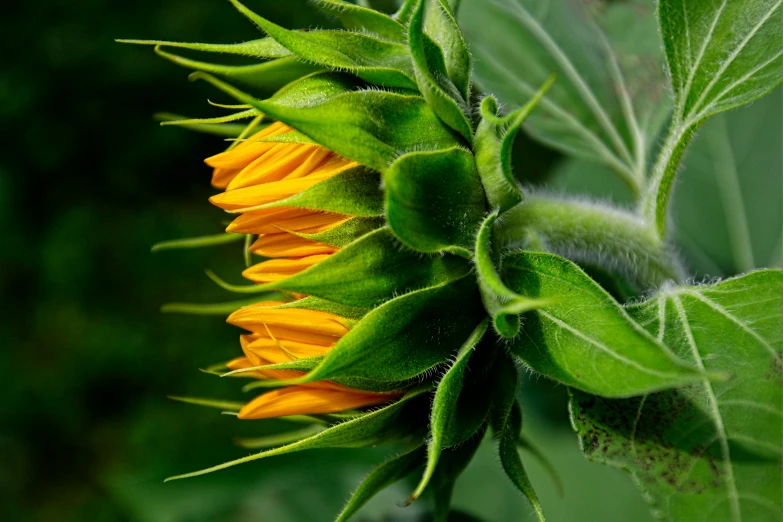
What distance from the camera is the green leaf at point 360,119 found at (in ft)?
3.21

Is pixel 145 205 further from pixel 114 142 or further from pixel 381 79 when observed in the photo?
pixel 381 79

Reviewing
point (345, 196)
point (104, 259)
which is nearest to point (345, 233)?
point (345, 196)

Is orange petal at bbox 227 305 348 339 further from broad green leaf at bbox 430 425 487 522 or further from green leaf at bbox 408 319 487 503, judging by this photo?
broad green leaf at bbox 430 425 487 522

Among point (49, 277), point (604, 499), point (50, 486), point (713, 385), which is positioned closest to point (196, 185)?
point (49, 277)

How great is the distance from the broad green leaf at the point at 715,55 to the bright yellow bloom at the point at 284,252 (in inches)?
19.1

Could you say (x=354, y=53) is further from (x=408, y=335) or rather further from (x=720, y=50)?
(x=720, y=50)

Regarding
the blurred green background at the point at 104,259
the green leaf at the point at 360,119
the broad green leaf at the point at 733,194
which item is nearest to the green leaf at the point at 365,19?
the green leaf at the point at 360,119

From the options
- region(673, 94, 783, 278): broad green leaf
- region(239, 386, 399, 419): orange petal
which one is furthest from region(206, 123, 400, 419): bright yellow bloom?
region(673, 94, 783, 278): broad green leaf

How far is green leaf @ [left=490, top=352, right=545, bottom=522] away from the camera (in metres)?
1.07

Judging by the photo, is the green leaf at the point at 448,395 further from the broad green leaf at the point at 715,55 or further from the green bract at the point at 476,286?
the broad green leaf at the point at 715,55

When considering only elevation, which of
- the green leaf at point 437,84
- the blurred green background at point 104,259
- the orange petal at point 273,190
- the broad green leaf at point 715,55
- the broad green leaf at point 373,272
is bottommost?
the blurred green background at point 104,259

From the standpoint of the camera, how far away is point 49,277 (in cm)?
416

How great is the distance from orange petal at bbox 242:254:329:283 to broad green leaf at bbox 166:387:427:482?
0.21 m

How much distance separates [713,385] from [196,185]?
386 cm
